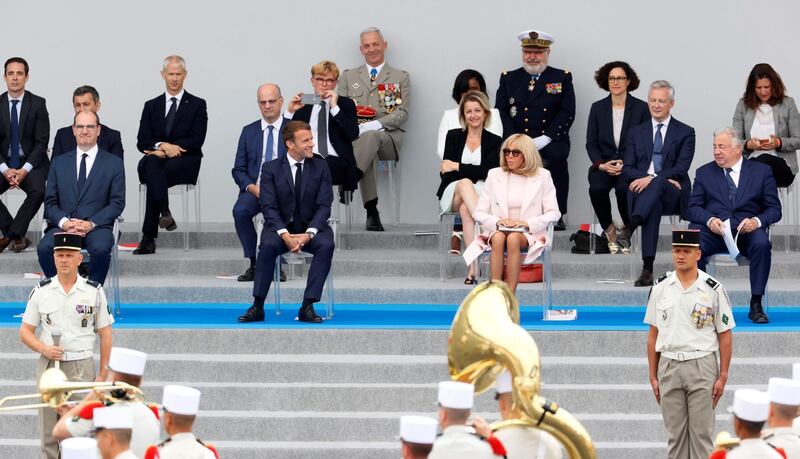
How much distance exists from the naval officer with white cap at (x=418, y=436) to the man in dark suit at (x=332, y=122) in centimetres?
677

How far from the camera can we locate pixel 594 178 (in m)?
11.8

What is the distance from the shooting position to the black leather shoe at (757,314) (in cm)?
1004

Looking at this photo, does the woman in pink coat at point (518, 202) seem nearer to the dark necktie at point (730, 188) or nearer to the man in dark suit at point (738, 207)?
the man in dark suit at point (738, 207)

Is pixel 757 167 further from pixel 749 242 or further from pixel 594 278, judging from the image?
pixel 594 278

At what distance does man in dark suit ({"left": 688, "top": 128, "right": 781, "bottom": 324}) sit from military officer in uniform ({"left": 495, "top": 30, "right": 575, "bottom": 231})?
224 cm

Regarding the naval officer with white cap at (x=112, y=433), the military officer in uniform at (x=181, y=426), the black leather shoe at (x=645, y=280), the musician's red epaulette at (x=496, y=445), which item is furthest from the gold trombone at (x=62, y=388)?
the black leather shoe at (x=645, y=280)

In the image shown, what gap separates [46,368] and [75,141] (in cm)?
392

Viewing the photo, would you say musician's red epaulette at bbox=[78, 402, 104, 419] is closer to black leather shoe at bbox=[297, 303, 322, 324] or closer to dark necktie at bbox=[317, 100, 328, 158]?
black leather shoe at bbox=[297, 303, 322, 324]

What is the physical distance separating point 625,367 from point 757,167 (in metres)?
1.77

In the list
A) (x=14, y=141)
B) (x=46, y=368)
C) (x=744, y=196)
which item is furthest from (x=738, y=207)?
(x=14, y=141)

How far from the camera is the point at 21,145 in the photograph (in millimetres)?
12109

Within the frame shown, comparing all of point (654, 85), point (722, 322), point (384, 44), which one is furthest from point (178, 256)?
point (722, 322)

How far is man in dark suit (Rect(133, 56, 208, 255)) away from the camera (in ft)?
40.1

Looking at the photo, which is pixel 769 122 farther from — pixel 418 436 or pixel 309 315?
pixel 418 436
